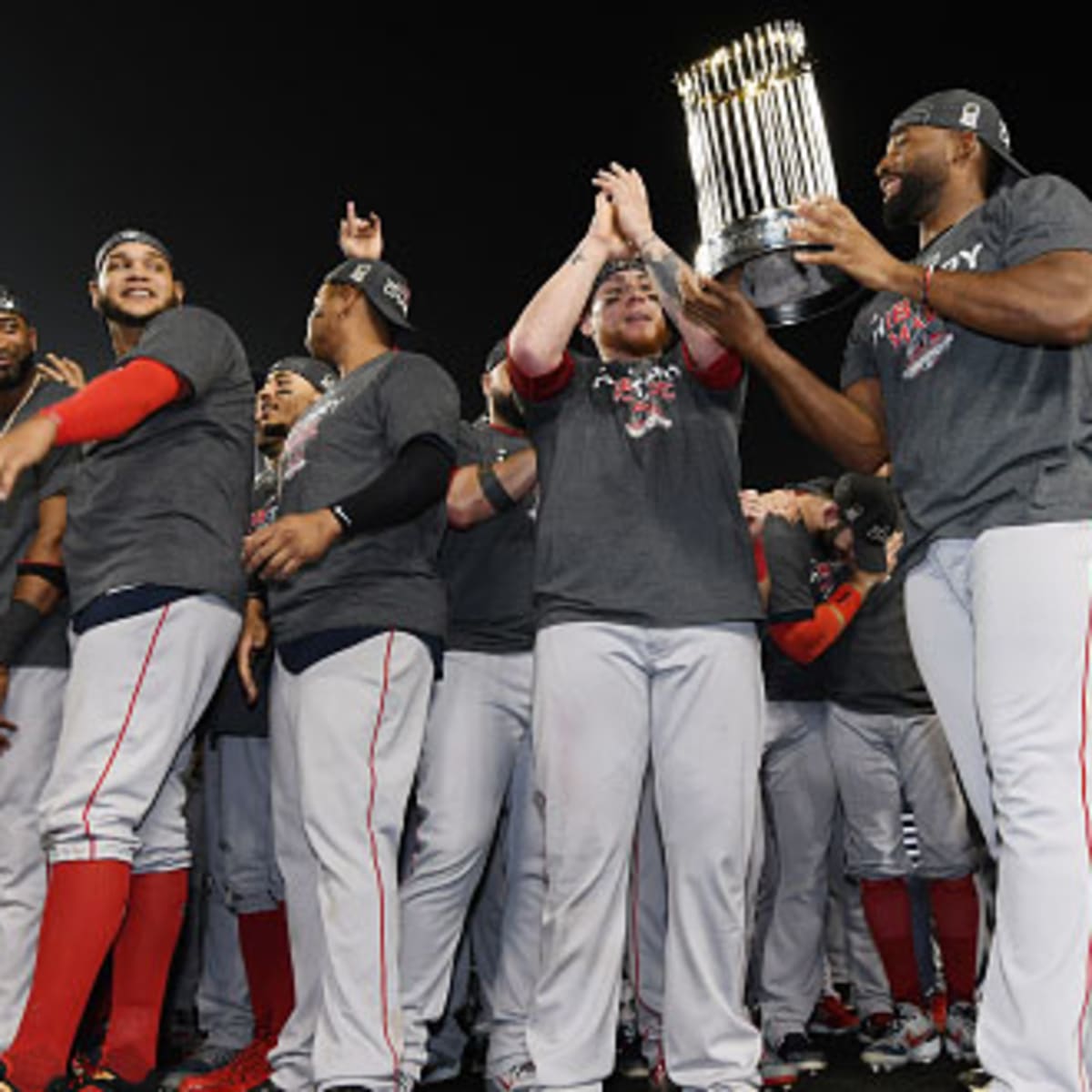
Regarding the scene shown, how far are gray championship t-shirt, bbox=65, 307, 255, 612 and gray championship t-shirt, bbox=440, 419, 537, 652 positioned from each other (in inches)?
26.6

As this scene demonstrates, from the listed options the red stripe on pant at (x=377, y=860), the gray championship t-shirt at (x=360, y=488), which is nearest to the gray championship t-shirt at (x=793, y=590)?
the gray championship t-shirt at (x=360, y=488)

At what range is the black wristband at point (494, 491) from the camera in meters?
3.27

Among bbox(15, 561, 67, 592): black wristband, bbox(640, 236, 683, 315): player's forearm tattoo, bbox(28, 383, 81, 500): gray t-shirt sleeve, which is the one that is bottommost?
bbox(15, 561, 67, 592): black wristband

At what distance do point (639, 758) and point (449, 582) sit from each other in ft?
3.47

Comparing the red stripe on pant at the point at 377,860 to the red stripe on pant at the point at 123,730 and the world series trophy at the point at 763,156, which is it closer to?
the red stripe on pant at the point at 123,730

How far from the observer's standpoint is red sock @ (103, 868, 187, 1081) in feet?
8.43

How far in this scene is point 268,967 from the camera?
333cm

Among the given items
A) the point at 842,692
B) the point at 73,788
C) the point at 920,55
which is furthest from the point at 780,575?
the point at 920,55

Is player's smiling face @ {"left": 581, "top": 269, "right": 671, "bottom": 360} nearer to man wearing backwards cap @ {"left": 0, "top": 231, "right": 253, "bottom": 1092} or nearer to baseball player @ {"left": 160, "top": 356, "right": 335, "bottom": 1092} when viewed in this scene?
man wearing backwards cap @ {"left": 0, "top": 231, "right": 253, "bottom": 1092}

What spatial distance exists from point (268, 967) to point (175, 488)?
1360 mm

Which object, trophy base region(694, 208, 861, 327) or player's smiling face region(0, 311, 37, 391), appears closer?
trophy base region(694, 208, 861, 327)

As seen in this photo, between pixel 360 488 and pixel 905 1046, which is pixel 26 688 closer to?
pixel 360 488

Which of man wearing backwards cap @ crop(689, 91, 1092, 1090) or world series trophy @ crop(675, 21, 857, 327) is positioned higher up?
world series trophy @ crop(675, 21, 857, 327)

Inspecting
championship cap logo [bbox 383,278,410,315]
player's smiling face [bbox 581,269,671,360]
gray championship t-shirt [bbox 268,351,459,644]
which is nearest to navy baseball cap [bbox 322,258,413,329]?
championship cap logo [bbox 383,278,410,315]
